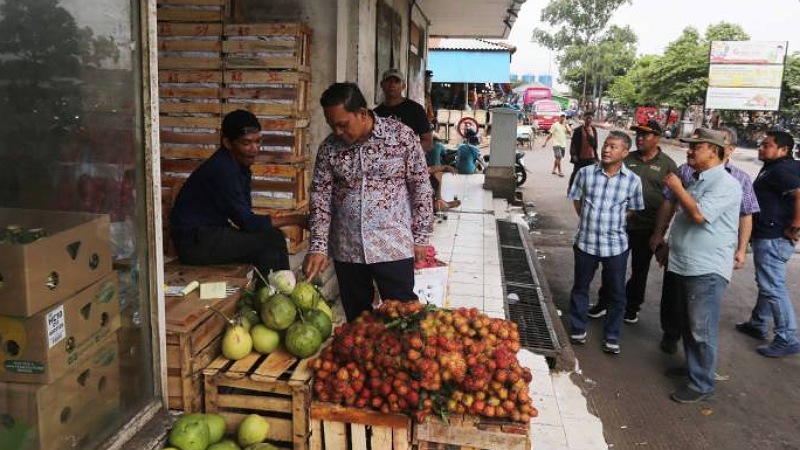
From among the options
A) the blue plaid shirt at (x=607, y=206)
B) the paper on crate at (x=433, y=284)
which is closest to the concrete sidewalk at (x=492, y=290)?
the paper on crate at (x=433, y=284)

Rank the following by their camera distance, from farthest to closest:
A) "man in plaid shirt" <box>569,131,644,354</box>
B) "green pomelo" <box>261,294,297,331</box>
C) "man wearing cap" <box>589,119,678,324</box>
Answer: "man wearing cap" <box>589,119,678,324</box>, "man in plaid shirt" <box>569,131,644,354</box>, "green pomelo" <box>261,294,297,331</box>

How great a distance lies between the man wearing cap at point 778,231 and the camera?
530cm

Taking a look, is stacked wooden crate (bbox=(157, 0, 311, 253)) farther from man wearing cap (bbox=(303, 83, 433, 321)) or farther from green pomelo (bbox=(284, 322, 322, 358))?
green pomelo (bbox=(284, 322, 322, 358))

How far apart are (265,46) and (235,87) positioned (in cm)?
47

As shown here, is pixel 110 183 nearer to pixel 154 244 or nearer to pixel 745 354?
pixel 154 244

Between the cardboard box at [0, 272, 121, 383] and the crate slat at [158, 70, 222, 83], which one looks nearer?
the cardboard box at [0, 272, 121, 383]

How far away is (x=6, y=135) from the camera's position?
1.96 metres

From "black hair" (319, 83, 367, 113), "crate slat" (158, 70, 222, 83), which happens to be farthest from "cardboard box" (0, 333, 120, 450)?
"crate slat" (158, 70, 222, 83)

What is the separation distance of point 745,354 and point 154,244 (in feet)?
17.1

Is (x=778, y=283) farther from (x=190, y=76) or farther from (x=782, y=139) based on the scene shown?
(x=190, y=76)

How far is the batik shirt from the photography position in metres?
3.17

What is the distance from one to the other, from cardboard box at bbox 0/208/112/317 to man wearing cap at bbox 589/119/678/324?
4.40 meters

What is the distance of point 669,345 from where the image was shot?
5.36m

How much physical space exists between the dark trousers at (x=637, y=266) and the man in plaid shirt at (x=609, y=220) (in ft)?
1.08
